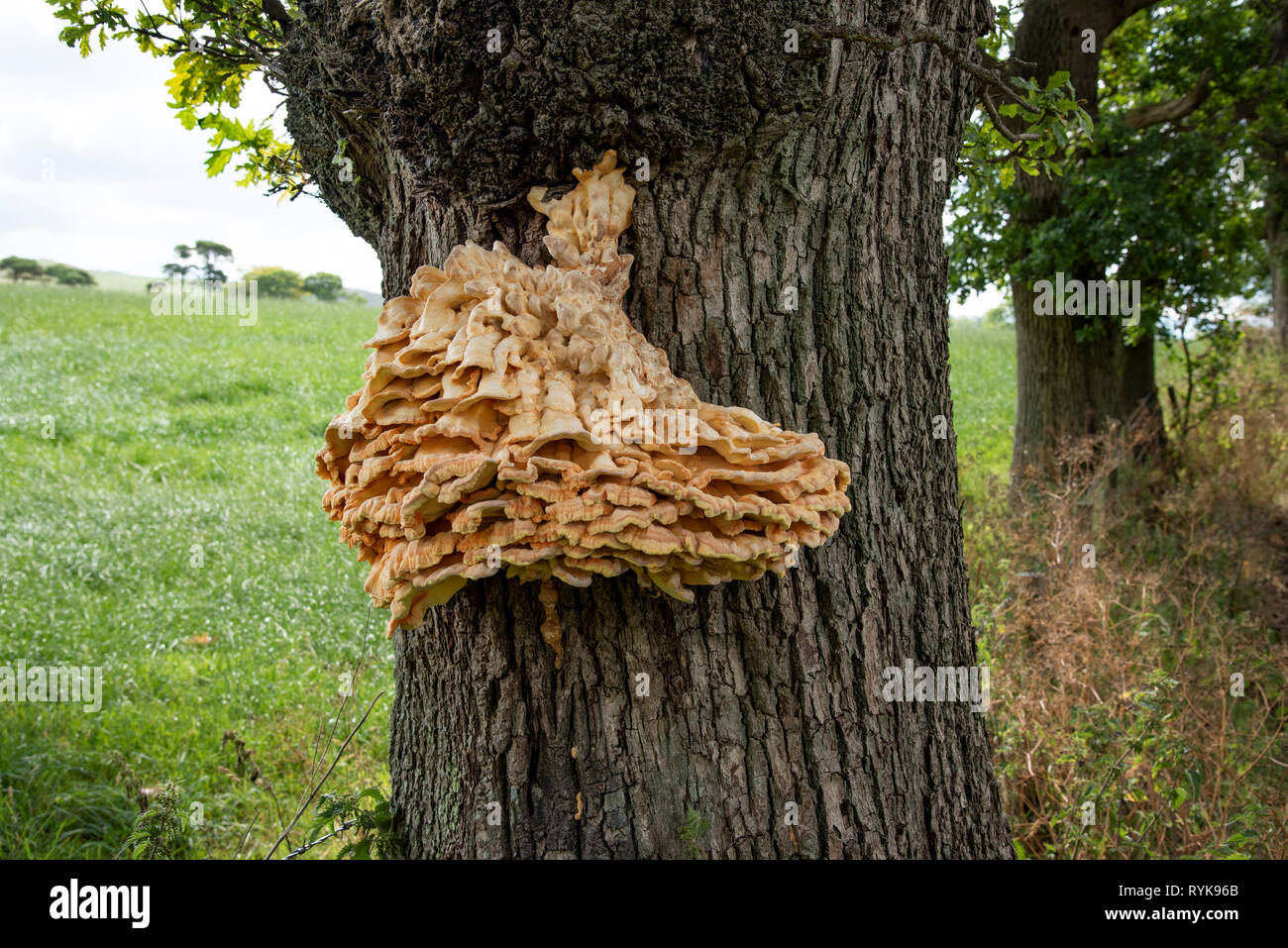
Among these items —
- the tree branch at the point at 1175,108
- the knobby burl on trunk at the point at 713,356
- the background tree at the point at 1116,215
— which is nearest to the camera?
the knobby burl on trunk at the point at 713,356

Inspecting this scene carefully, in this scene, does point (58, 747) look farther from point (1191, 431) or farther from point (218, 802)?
point (1191, 431)

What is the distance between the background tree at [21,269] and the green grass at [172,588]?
10.9 m

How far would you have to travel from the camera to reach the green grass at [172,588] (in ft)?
13.9

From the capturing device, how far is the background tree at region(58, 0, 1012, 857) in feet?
6.52

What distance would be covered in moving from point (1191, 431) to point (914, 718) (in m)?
8.80

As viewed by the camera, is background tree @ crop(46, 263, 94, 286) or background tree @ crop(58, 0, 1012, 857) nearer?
background tree @ crop(58, 0, 1012, 857)

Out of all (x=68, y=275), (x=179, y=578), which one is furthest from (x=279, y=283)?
(x=179, y=578)

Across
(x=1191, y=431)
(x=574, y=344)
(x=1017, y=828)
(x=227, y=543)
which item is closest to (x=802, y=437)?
(x=574, y=344)

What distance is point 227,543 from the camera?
7.16m

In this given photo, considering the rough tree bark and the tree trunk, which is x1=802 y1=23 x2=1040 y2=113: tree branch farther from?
the tree trunk

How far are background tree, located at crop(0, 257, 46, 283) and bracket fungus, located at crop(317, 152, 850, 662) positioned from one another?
24.6 metres

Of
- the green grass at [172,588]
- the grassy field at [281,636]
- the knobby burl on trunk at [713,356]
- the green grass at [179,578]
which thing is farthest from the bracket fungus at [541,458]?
the green grass at [172,588]

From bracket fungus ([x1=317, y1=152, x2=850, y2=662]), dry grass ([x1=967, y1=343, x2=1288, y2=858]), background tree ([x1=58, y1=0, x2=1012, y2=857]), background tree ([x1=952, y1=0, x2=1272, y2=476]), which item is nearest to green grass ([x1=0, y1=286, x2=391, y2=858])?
background tree ([x1=58, y1=0, x2=1012, y2=857])

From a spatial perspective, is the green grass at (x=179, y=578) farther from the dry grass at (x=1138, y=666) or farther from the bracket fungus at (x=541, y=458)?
the bracket fungus at (x=541, y=458)
